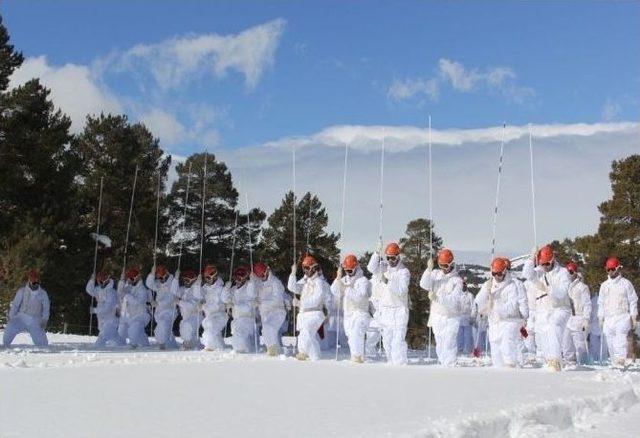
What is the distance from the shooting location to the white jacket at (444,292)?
14.5 meters

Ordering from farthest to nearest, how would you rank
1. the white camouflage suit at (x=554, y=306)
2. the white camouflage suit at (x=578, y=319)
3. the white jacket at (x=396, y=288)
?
the white camouflage suit at (x=578, y=319), the white jacket at (x=396, y=288), the white camouflage suit at (x=554, y=306)

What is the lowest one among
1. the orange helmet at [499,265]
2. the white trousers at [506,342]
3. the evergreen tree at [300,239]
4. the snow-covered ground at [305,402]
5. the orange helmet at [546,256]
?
the snow-covered ground at [305,402]

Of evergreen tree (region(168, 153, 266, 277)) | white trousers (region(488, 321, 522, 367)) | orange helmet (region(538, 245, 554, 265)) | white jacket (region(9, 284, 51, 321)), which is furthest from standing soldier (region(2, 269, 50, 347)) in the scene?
evergreen tree (region(168, 153, 266, 277))

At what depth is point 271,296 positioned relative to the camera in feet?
56.5

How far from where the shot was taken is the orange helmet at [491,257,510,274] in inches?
560

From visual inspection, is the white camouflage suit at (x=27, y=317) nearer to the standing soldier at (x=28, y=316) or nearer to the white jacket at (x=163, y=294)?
the standing soldier at (x=28, y=316)

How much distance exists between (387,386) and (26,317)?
12.1m

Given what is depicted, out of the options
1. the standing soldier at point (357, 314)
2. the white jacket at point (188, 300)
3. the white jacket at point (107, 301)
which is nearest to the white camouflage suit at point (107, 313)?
the white jacket at point (107, 301)

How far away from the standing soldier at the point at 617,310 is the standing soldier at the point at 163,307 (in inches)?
394

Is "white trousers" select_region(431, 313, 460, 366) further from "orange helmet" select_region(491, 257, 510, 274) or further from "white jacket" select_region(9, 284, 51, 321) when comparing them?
"white jacket" select_region(9, 284, 51, 321)

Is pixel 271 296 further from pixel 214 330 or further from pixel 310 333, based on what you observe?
pixel 214 330

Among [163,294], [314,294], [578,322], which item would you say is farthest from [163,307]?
[578,322]

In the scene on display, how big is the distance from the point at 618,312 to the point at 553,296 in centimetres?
301

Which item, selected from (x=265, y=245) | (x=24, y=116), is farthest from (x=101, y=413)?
(x=265, y=245)
